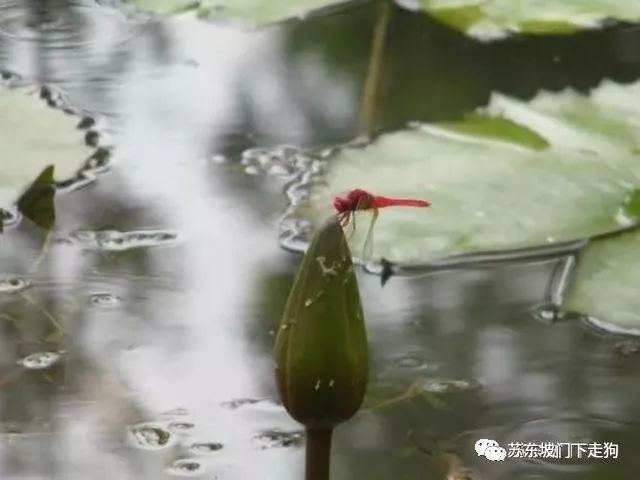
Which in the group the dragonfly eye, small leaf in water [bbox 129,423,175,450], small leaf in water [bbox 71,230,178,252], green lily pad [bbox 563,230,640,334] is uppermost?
the dragonfly eye

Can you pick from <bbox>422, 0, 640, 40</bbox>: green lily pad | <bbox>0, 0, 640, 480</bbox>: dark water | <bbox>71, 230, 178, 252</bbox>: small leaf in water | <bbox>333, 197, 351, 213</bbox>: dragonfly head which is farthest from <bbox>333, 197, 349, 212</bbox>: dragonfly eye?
<bbox>422, 0, 640, 40</bbox>: green lily pad

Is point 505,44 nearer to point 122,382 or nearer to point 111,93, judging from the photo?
point 111,93

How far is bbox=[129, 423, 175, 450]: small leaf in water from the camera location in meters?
0.54

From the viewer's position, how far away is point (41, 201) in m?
0.72

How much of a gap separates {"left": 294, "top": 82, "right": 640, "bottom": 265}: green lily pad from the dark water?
23mm

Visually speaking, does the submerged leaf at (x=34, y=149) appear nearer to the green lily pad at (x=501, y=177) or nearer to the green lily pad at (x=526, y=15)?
the green lily pad at (x=501, y=177)

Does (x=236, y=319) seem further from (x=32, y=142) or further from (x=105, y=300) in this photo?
(x=32, y=142)

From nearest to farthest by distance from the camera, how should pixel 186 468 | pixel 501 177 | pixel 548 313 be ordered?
pixel 186 468 < pixel 548 313 < pixel 501 177

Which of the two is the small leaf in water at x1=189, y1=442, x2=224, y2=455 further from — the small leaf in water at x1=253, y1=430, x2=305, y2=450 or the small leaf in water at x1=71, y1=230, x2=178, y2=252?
the small leaf in water at x1=71, y1=230, x2=178, y2=252

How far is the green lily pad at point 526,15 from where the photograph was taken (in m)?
0.94

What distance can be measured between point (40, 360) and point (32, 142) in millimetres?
221

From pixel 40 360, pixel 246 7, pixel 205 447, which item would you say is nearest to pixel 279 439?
pixel 205 447

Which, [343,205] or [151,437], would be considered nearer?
[343,205]

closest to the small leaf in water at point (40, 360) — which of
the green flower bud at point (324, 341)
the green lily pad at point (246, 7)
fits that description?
the green flower bud at point (324, 341)
